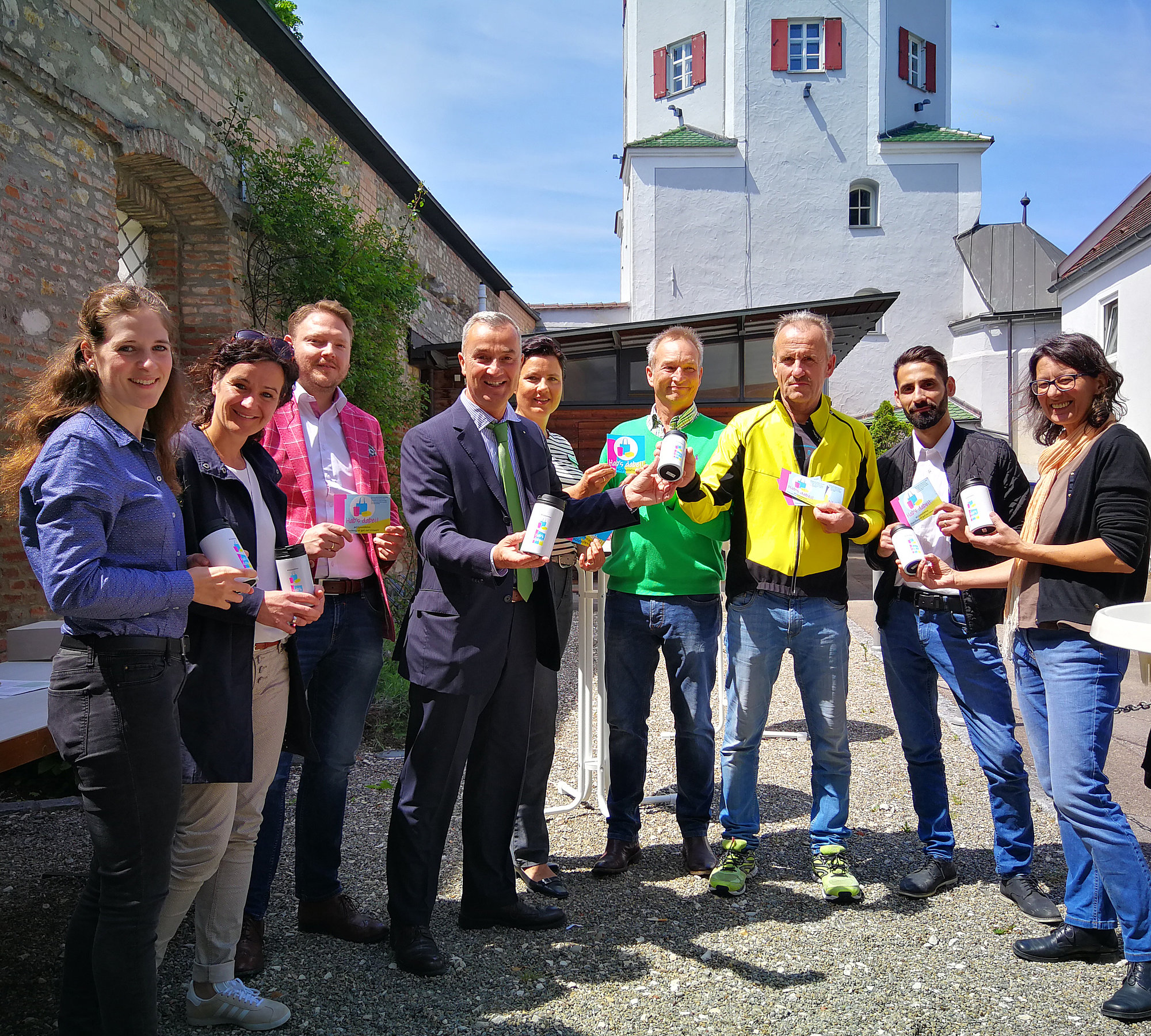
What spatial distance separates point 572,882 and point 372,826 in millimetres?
1195

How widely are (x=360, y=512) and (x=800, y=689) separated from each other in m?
2.04

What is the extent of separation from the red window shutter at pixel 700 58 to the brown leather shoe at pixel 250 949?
31.3m

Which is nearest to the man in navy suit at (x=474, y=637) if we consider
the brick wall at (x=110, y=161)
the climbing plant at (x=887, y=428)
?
the brick wall at (x=110, y=161)

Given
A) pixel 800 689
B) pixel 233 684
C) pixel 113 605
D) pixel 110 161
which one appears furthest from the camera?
pixel 110 161

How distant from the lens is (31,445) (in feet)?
7.37

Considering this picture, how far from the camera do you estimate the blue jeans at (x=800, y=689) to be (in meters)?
3.70

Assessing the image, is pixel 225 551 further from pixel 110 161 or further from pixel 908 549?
pixel 110 161

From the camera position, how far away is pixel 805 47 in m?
28.9

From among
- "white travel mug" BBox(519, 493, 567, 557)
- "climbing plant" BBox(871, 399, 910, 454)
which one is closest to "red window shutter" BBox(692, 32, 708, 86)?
"climbing plant" BBox(871, 399, 910, 454)

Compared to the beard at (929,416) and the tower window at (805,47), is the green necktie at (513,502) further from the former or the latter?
the tower window at (805,47)

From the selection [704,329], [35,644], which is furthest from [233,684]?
[704,329]

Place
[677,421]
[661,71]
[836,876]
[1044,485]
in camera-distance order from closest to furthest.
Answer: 1. [1044,485]
2. [836,876]
3. [677,421]
4. [661,71]

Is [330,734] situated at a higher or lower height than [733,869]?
higher

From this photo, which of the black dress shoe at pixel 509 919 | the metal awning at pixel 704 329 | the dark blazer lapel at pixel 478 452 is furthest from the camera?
the metal awning at pixel 704 329
